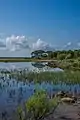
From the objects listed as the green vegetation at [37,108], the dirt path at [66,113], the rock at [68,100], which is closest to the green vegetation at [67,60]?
the rock at [68,100]

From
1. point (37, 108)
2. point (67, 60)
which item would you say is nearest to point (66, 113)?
point (37, 108)

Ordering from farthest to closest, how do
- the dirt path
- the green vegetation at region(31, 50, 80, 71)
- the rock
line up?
the green vegetation at region(31, 50, 80, 71) < the rock < the dirt path

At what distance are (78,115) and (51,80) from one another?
1438 cm

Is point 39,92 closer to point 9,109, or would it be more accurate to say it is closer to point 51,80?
point 9,109

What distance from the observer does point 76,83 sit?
28.2 m

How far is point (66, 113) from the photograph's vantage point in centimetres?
1584

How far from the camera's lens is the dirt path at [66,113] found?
1475cm

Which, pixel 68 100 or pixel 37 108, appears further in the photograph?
pixel 68 100

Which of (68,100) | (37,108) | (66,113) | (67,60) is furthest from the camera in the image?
(67,60)

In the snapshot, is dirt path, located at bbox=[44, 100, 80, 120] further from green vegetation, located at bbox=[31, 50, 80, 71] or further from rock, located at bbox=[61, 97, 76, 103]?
green vegetation, located at bbox=[31, 50, 80, 71]

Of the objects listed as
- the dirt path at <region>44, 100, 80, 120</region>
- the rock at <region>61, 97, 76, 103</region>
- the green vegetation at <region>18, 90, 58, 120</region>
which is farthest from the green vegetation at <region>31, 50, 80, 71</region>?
the green vegetation at <region>18, 90, 58, 120</region>

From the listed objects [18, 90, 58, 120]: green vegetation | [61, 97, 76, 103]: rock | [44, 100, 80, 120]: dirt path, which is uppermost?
[18, 90, 58, 120]: green vegetation

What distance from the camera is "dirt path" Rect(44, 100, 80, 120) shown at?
14.8 meters

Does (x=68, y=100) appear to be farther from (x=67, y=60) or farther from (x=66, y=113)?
(x=67, y=60)
